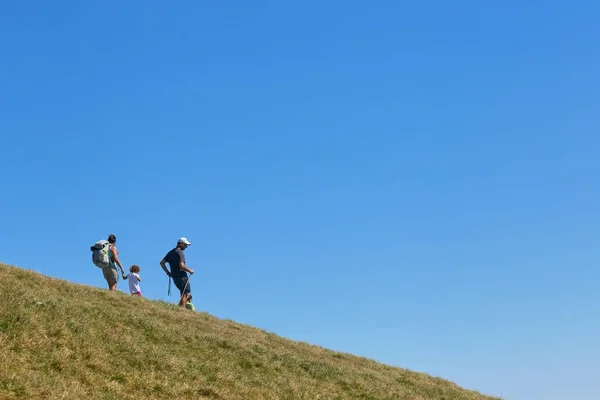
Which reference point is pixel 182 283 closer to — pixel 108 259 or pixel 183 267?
pixel 183 267

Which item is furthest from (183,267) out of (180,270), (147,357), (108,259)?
(147,357)

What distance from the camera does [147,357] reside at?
16.1 meters

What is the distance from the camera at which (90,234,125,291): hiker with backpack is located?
2359 centimetres

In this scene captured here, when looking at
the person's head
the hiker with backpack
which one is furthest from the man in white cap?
the hiker with backpack

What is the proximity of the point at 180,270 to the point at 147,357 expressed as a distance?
9355 millimetres

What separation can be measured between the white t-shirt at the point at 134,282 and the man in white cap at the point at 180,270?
1045 millimetres

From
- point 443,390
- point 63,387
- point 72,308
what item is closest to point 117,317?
point 72,308

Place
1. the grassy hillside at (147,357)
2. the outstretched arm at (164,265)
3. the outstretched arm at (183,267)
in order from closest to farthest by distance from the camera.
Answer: the grassy hillside at (147,357), the outstretched arm at (183,267), the outstretched arm at (164,265)

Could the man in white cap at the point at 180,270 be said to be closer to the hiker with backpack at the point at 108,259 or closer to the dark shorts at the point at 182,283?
the dark shorts at the point at 182,283

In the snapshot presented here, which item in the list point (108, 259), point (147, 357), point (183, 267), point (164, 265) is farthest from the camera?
point (164, 265)

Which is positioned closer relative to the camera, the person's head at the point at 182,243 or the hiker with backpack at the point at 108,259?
the hiker with backpack at the point at 108,259

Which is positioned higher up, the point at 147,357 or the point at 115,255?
the point at 115,255

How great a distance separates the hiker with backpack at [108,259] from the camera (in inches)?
929

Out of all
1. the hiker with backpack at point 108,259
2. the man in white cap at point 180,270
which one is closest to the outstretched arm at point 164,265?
the man in white cap at point 180,270
